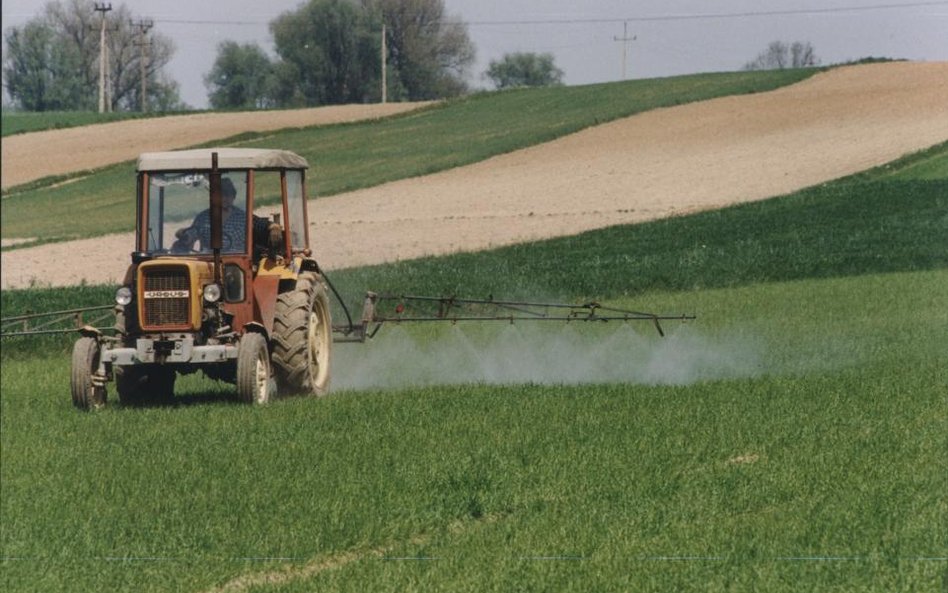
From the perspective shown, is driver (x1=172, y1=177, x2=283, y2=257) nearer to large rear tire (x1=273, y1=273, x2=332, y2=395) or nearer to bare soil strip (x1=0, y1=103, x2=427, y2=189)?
large rear tire (x1=273, y1=273, x2=332, y2=395)

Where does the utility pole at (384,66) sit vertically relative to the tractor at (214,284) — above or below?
above

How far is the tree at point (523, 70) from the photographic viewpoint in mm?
10812

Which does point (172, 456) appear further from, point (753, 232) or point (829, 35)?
point (753, 232)

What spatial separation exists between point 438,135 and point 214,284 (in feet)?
22.1

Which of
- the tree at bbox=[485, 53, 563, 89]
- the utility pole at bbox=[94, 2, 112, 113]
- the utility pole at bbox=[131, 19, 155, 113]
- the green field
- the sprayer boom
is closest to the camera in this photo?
the green field

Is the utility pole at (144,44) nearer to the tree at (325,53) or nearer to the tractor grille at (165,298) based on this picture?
the tree at (325,53)

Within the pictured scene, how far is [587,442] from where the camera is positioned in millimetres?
9875

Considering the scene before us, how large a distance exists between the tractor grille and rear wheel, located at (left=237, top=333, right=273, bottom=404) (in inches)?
21.7

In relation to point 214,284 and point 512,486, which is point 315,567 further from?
point 214,284

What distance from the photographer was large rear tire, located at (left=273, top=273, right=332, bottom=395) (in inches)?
503

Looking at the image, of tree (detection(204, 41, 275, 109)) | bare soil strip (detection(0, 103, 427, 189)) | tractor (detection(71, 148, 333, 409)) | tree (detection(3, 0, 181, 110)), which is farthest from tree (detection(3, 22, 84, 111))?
bare soil strip (detection(0, 103, 427, 189))

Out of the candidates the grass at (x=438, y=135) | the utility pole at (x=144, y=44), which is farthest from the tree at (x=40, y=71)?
the grass at (x=438, y=135)

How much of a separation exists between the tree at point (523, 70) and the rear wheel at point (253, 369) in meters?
3.00

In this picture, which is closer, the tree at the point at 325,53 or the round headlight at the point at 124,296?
the tree at the point at 325,53
